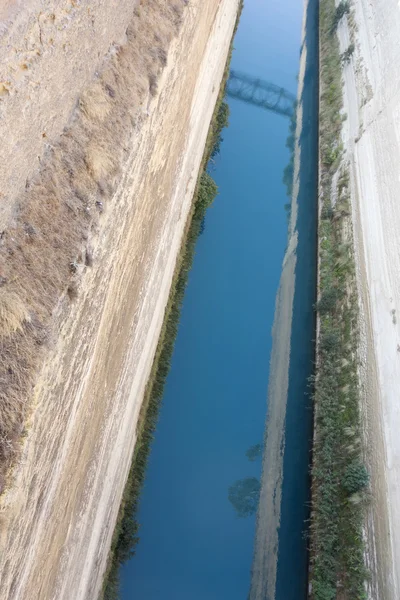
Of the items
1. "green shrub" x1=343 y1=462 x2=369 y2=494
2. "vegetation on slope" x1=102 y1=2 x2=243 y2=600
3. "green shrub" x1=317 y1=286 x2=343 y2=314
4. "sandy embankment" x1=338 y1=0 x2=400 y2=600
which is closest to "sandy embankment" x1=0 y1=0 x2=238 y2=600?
"vegetation on slope" x1=102 y1=2 x2=243 y2=600

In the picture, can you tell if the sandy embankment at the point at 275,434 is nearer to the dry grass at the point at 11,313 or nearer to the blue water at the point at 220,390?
the blue water at the point at 220,390

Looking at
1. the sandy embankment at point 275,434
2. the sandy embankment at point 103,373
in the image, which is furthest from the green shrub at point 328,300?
the sandy embankment at point 103,373

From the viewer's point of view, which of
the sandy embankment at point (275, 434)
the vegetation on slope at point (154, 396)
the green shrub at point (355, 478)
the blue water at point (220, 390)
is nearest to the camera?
the vegetation on slope at point (154, 396)

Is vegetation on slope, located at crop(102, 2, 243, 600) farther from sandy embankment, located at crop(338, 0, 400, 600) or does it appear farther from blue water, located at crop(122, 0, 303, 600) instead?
sandy embankment, located at crop(338, 0, 400, 600)

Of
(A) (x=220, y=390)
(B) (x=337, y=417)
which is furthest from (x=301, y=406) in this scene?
(A) (x=220, y=390)

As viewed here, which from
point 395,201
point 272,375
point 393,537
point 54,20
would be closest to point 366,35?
point 395,201

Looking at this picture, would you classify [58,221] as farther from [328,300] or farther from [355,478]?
[328,300]
